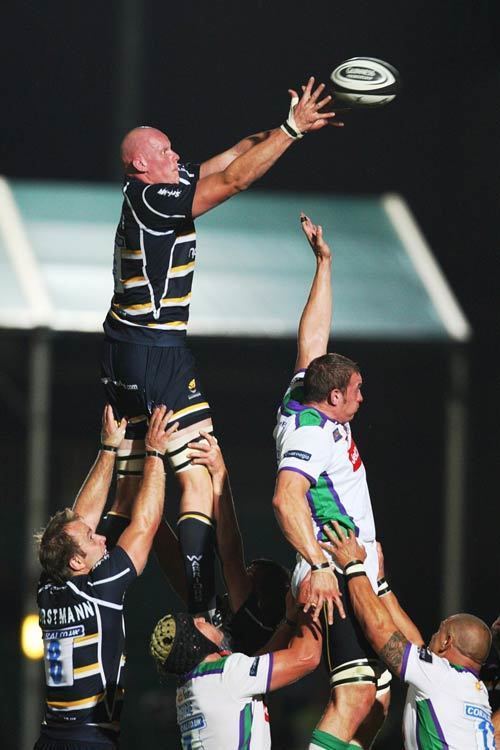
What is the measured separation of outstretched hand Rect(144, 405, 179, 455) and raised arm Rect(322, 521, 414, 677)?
0.89m

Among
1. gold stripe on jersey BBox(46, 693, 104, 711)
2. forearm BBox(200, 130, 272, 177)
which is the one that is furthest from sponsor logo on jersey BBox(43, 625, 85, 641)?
forearm BBox(200, 130, 272, 177)

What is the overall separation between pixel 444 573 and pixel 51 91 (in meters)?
8.77

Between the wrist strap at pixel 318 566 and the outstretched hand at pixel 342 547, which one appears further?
the outstretched hand at pixel 342 547

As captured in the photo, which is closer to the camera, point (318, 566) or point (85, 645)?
point (318, 566)

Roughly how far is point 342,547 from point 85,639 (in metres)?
1.21

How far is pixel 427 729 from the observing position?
6227mm

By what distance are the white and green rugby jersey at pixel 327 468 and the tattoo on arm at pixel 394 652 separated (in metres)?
0.41

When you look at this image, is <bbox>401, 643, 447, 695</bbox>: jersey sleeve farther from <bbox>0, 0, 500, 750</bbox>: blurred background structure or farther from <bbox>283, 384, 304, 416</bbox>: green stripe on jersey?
<bbox>0, 0, 500, 750</bbox>: blurred background structure

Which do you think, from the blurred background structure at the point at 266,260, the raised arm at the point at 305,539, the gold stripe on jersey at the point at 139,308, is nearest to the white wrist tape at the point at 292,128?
the gold stripe on jersey at the point at 139,308

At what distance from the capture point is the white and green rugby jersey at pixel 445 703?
616 centimetres

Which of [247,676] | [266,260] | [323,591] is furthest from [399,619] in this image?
[266,260]

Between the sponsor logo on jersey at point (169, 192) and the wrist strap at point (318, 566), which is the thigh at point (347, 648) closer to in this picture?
the wrist strap at point (318, 566)

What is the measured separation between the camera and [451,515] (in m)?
14.4

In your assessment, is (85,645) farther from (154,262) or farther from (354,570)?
(154,262)
